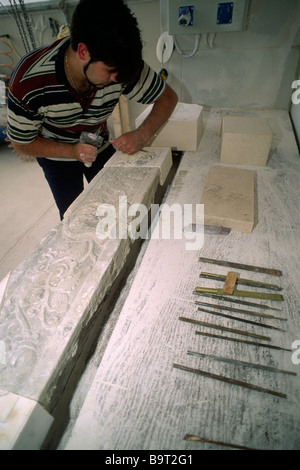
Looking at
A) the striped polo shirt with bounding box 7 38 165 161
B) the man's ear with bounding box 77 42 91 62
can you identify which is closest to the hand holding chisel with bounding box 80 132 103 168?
the striped polo shirt with bounding box 7 38 165 161

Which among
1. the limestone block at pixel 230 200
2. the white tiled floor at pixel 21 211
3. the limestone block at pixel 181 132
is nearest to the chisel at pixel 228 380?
the limestone block at pixel 230 200

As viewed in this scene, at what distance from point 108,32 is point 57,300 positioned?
973 millimetres

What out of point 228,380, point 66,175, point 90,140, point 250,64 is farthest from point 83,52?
point 250,64

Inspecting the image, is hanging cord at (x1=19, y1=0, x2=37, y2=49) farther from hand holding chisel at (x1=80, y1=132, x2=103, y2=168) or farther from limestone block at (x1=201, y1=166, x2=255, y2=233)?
limestone block at (x1=201, y1=166, x2=255, y2=233)

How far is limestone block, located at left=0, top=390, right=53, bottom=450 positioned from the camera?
612 mm

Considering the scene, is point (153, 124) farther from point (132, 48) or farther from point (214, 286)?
point (214, 286)

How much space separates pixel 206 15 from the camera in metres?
2.09

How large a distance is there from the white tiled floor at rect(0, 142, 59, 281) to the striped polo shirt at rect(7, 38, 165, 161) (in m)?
1.39

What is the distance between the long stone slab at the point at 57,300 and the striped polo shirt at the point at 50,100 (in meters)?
0.46

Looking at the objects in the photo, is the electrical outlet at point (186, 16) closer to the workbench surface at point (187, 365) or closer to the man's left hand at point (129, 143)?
the man's left hand at point (129, 143)

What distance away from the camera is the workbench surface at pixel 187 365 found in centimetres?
65

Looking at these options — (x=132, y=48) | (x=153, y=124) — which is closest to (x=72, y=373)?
(x=132, y=48)

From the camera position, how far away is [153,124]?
1.64 m
